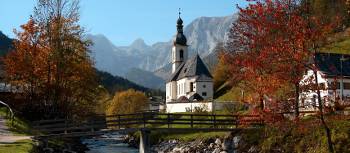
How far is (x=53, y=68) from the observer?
41.7 metres

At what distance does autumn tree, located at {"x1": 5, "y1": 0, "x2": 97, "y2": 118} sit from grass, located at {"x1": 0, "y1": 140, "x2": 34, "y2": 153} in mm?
12985

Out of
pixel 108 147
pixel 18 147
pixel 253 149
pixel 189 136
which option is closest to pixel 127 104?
pixel 108 147

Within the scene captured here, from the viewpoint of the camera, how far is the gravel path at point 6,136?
28812 millimetres

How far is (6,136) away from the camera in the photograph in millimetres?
31859

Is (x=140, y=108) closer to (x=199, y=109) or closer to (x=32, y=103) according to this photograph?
(x=199, y=109)

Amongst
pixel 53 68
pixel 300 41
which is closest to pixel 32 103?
pixel 53 68

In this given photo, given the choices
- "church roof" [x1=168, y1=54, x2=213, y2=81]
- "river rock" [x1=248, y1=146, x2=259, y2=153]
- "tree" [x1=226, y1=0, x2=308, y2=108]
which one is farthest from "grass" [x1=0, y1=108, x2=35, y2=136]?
"church roof" [x1=168, y1=54, x2=213, y2=81]

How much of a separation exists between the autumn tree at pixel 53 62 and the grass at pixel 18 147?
1298 cm

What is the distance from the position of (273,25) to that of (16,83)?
2967 centimetres

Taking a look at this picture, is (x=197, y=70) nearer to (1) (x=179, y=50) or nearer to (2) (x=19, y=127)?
(1) (x=179, y=50)

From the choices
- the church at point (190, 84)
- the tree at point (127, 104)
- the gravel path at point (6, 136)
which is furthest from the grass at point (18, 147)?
the tree at point (127, 104)

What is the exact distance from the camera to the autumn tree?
41000 mm

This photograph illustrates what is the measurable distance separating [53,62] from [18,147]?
1571cm

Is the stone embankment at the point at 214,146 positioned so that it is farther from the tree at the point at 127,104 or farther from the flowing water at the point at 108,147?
the tree at the point at 127,104
